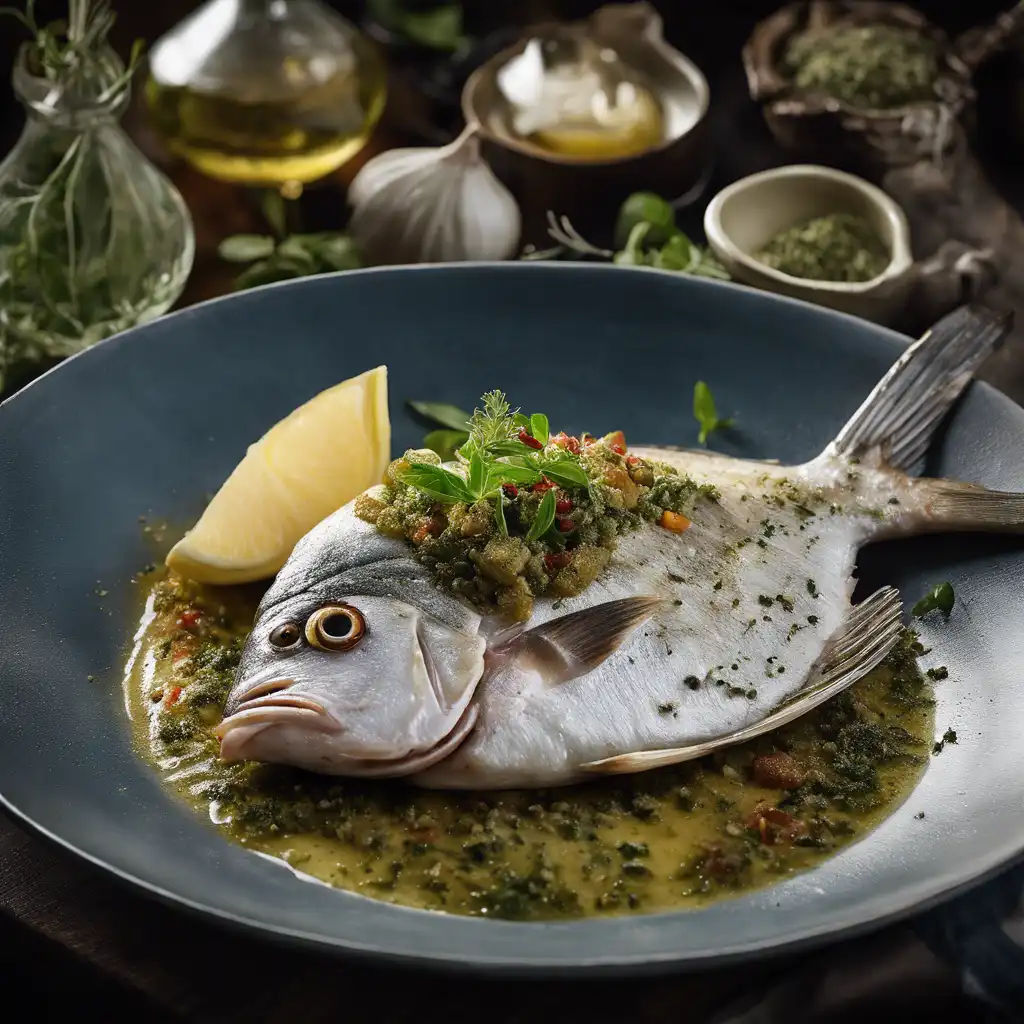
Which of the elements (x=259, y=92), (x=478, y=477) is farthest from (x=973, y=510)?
(x=259, y=92)

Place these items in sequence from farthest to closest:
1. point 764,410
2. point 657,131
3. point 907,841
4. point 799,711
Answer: point 657,131 → point 764,410 → point 799,711 → point 907,841

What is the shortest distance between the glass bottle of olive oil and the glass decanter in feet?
2.21

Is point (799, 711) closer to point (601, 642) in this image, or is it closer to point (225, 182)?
point (601, 642)

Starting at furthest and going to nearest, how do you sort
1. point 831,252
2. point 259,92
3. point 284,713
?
point 259,92, point 831,252, point 284,713

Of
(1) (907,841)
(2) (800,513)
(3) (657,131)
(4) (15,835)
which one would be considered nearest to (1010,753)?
(1) (907,841)

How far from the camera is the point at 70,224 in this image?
3.87m

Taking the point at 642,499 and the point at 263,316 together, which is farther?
the point at 263,316

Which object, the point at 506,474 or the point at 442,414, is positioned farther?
the point at 442,414

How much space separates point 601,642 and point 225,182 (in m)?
3.07

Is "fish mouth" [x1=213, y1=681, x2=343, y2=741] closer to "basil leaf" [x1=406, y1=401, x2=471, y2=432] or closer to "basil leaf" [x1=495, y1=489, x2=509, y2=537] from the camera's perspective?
"basil leaf" [x1=495, y1=489, x2=509, y2=537]

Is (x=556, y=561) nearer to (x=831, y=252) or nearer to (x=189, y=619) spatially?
(x=189, y=619)

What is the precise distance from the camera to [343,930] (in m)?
2.25

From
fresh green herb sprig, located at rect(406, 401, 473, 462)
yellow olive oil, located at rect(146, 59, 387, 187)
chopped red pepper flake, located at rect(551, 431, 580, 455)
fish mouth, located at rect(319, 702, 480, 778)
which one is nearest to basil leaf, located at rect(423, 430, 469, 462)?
fresh green herb sprig, located at rect(406, 401, 473, 462)

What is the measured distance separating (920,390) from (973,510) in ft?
1.27
